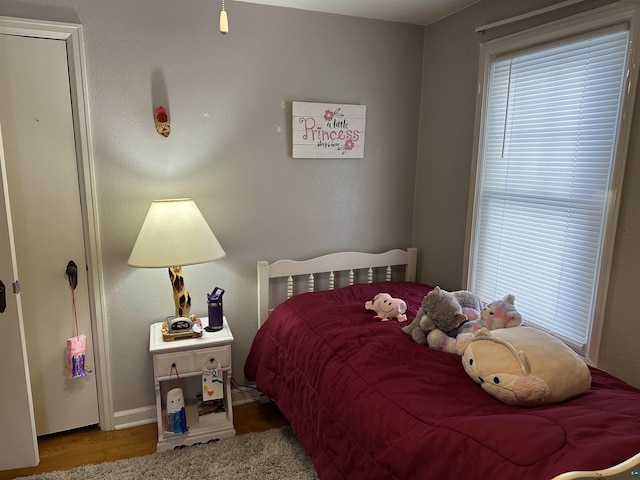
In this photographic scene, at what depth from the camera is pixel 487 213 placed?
2.49 metres

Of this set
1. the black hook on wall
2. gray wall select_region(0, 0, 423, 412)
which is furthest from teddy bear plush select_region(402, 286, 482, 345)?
the black hook on wall

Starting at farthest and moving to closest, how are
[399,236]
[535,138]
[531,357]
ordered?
[399,236], [535,138], [531,357]

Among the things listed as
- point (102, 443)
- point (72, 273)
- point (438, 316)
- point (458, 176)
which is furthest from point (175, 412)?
point (458, 176)

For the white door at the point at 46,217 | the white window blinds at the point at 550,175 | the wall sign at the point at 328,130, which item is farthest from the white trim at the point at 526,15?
the white door at the point at 46,217

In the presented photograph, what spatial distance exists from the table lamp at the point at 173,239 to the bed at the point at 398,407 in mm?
510

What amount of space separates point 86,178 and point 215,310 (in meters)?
0.96

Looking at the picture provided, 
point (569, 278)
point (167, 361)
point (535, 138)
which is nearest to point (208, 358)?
point (167, 361)

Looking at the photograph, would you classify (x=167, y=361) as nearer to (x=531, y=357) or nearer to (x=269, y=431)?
(x=269, y=431)

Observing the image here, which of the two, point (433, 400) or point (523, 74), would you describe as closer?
point (433, 400)

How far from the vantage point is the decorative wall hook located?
232 centimetres

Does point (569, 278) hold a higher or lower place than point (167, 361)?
higher

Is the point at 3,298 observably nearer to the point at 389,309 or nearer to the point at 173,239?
the point at 173,239

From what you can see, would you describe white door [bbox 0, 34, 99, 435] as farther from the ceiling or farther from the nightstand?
the ceiling

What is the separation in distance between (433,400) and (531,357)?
37cm
